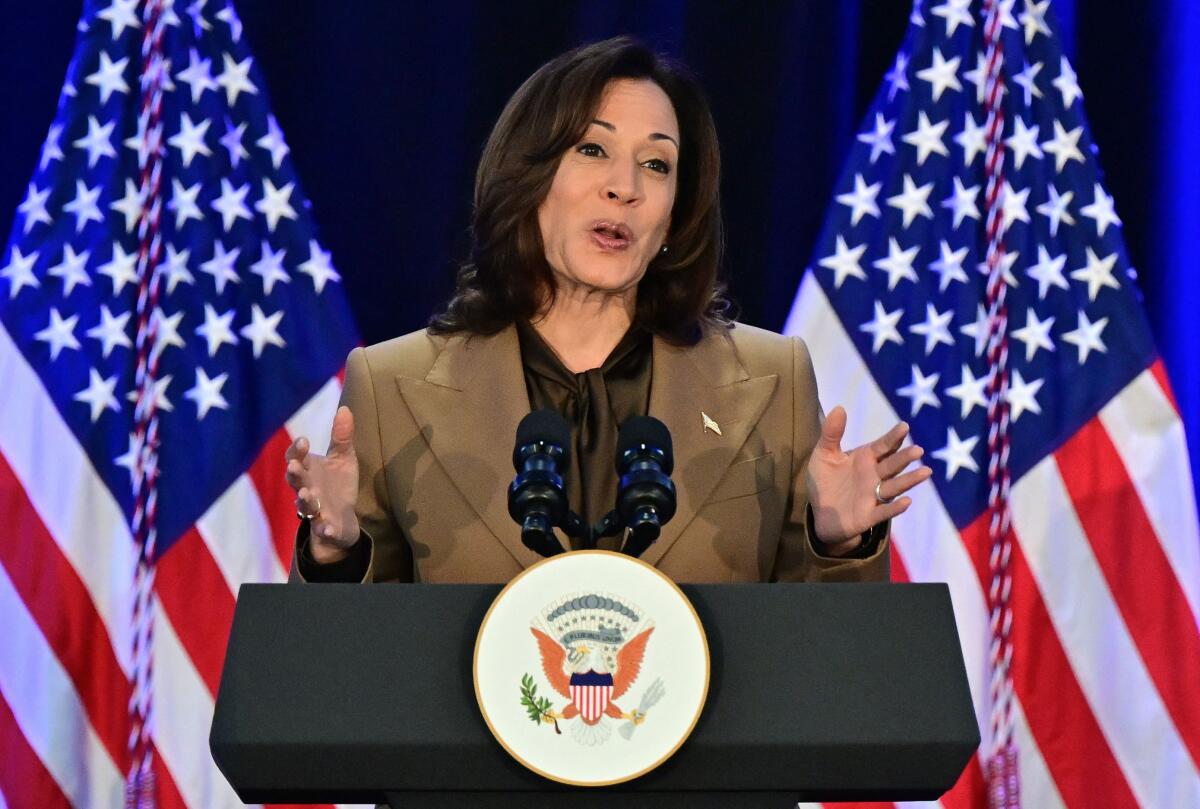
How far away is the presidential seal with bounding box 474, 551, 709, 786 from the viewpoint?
1.10m

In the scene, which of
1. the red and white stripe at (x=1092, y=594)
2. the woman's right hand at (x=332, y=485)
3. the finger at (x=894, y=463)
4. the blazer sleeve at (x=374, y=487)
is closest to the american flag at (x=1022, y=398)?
the red and white stripe at (x=1092, y=594)

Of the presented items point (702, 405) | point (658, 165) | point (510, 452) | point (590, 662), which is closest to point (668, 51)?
point (658, 165)

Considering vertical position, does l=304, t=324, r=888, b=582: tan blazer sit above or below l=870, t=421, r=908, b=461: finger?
below

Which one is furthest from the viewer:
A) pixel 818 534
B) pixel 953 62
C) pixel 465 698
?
pixel 953 62

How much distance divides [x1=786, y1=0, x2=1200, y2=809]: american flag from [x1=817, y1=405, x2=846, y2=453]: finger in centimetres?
154

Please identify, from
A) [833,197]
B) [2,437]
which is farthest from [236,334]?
[833,197]

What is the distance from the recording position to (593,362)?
196cm

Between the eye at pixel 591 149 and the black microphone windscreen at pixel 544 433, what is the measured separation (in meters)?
0.76

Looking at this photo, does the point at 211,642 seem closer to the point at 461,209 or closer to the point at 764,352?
the point at 461,209

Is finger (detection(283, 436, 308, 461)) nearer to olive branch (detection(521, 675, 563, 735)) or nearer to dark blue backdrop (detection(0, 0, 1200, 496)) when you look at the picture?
olive branch (detection(521, 675, 563, 735))

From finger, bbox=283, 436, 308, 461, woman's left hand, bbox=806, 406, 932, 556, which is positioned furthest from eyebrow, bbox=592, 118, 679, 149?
finger, bbox=283, 436, 308, 461

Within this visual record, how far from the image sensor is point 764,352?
77.4 inches

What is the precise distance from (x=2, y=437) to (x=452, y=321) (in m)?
1.44

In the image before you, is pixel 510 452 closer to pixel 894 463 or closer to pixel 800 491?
pixel 800 491
